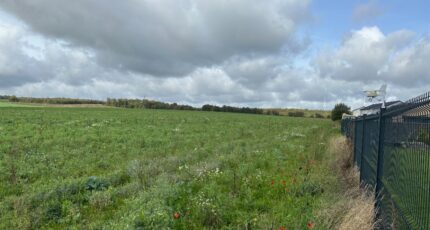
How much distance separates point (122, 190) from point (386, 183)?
5053mm

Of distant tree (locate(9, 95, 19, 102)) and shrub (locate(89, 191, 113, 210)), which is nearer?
shrub (locate(89, 191, 113, 210))

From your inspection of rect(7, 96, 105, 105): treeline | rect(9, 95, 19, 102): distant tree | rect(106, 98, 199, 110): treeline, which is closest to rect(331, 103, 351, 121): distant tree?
rect(106, 98, 199, 110): treeline

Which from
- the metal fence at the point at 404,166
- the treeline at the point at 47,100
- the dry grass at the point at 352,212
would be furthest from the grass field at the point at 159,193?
the treeline at the point at 47,100

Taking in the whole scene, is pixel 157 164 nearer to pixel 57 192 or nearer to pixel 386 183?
pixel 57 192

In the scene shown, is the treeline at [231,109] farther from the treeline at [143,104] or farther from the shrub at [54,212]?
the shrub at [54,212]

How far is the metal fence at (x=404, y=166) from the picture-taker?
3.27 metres

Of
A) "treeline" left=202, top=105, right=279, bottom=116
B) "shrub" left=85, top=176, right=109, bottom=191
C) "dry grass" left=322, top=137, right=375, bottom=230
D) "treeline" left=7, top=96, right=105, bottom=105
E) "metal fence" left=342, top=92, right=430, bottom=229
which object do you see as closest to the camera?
"metal fence" left=342, top=92, right=430, bottom=229

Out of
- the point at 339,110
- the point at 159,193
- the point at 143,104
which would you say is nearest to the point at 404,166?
the point at 159,193

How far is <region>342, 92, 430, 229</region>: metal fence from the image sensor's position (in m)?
3.27

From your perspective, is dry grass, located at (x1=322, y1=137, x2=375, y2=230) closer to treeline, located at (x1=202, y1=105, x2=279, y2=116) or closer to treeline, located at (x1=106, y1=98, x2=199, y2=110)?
treeline, located at (x1=106, y1=98, x2=199, y2=110)

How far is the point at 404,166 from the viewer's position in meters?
4.05

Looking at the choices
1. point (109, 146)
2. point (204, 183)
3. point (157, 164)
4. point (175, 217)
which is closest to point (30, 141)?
point (109, 146)

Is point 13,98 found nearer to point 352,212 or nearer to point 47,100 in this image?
point 47,100

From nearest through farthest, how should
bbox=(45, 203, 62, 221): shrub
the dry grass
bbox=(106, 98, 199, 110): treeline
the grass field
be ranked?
the dry grass
the grass field
bbox=(45, 203, 62, 221): shrub
bbox=(106, 98, 199, 110): treeline
